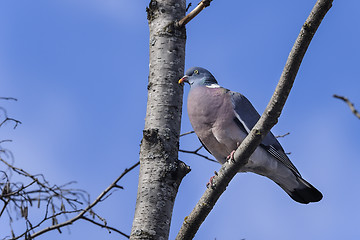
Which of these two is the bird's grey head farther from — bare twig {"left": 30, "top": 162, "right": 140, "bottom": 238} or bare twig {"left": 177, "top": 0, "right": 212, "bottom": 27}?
bare twig {"left": 30, "top": 162, "right": 140, "bottom": 238}

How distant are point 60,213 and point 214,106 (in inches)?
54.3

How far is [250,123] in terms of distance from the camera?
A: 3629 mm

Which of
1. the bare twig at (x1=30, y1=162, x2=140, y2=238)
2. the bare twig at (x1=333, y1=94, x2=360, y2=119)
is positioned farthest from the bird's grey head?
the bare twig at (x1=333, y1=94, x2=360, y2=119)

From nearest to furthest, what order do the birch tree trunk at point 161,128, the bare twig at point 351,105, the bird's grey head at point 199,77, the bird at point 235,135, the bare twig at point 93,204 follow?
1. the bare twig at point 351,105
2. the birch tree trunk at point 161,128
3. the bare twig at point 93,204
4. the bird at point 235,135
5. the bird's grey head at point 199,77

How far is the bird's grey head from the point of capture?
397cm

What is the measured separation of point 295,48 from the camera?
7.11ft

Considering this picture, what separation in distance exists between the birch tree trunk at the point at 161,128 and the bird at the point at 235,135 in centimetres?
46

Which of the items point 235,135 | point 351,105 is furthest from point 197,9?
point 351,105

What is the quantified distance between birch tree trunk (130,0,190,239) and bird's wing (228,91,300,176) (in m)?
0.73

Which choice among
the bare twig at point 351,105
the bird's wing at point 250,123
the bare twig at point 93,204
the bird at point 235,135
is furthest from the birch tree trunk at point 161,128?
the bare twig at point 351,105

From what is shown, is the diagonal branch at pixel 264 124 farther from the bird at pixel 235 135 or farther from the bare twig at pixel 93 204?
the bird at pixel 235 135

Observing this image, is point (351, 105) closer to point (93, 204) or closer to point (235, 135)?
point (93, 204)

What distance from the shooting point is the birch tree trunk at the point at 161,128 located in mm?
2623

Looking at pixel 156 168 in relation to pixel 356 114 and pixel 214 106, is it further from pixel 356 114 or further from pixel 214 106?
pixel 356 114
